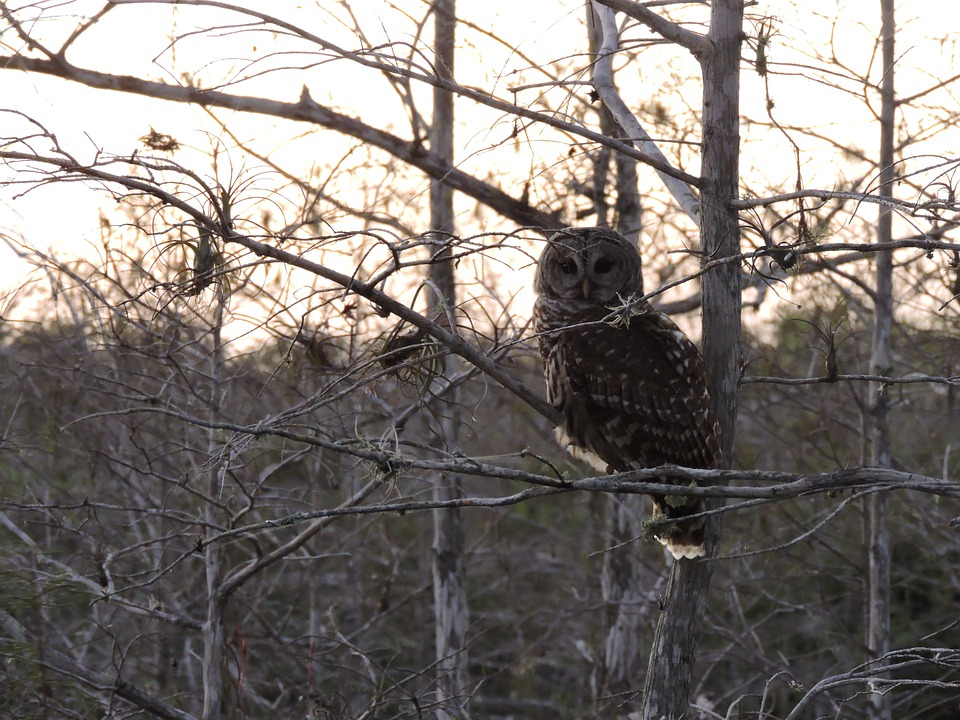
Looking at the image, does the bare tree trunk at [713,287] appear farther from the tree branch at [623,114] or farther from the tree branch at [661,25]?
the tree branch at [623,114]

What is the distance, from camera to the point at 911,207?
101 inches

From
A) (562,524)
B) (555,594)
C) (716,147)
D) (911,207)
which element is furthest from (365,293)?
(562,524)

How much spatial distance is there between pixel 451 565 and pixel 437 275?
6.13 feet

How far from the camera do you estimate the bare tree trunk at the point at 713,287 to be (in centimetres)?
372

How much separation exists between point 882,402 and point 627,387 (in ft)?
7.21

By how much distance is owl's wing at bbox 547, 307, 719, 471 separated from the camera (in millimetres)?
4254

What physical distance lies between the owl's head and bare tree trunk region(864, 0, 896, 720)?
182cm

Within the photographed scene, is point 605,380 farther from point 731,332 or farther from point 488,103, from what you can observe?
point 488,103

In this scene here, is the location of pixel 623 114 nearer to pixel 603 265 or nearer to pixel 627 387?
pixel 603 265

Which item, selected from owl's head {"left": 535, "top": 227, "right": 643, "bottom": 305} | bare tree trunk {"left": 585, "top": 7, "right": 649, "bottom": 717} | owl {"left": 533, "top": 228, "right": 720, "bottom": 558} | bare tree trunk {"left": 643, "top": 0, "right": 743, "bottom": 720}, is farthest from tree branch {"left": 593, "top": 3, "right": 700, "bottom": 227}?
bare tree trunk {"left": 585, "top": 7, "right": 649, "bottom": 717}

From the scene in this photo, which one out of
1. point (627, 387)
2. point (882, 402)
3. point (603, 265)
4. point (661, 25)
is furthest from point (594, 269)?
point (882, 402)

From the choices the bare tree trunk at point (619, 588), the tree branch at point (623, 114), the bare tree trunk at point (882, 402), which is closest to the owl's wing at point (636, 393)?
the tree branch at point (623, 114)

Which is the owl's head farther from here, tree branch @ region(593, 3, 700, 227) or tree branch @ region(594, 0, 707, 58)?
tree branch @ region(594, 0, 707, 58)

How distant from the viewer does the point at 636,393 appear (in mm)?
4398
